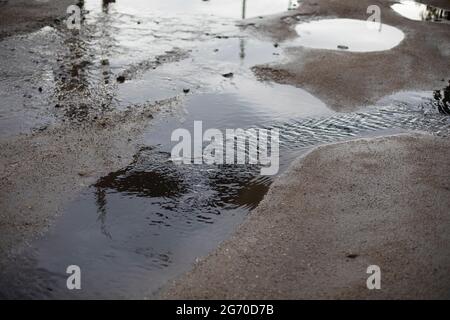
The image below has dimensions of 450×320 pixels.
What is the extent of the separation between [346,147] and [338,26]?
8.33m

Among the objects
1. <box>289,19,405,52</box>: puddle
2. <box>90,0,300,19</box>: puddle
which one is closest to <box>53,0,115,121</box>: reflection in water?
<box>90,0,300,19</box>: puddle

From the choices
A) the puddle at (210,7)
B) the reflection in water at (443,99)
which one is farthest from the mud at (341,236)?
the puddle at (210,7)

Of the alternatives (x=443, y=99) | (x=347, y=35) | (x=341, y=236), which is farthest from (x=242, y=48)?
(x=341, y=236)

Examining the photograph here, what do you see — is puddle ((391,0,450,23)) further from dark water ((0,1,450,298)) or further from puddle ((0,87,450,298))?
puddle ((0,87,450,298))

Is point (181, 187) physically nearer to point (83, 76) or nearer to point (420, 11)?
point (83, 76)

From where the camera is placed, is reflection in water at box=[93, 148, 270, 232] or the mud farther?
reflection in water at box=[93, 148, 270, 232]

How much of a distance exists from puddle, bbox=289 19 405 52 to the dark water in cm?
175

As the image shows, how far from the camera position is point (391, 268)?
5.45 m

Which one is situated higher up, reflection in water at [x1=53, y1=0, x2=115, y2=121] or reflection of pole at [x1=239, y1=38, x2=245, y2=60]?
reflection of pole at [x1=239, y1=38, x2=245, y2=60]

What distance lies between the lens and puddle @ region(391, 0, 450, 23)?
53.7 ft

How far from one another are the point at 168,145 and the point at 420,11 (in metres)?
13.8

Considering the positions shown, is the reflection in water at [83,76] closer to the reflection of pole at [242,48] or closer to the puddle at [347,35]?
the reflection of pole at [242,48]

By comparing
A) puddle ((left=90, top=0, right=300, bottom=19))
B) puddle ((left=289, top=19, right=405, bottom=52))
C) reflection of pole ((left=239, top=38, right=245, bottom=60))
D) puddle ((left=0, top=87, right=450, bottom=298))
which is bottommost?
puddle ((left=0, top=87, right=450, bottom=298))
